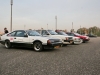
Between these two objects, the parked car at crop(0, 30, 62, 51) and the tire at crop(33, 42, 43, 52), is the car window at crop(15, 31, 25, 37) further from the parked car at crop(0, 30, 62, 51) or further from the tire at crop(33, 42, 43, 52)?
the tire at crop(33, 42, 43, 52)

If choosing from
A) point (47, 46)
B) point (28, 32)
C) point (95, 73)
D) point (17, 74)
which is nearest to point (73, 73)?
point (95, 73)

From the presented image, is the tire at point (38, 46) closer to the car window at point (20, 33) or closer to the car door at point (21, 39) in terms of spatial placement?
the car door at point (21, 39)

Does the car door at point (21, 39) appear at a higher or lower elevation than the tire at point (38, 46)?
higher

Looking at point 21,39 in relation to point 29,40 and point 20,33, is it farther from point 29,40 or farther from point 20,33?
point 29,40

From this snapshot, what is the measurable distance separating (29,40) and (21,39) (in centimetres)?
68

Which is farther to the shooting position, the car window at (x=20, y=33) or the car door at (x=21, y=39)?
the car window at (x=20, y=33)

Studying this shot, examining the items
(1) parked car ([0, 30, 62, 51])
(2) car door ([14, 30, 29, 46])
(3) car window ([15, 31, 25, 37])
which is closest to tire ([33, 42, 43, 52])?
(1) parked car ([0, 30, 62, 51])

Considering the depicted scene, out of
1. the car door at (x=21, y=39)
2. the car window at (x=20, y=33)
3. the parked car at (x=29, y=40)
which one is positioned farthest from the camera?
the car window at (x=20, y=33)

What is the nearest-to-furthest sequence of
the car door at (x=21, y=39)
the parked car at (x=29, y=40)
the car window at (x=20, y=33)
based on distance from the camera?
1. the parked car at (x=29, y=40)
2. the car door at (x=21, y=39)
3. the car window at (x=20, y=33)

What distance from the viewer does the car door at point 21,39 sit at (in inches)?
388

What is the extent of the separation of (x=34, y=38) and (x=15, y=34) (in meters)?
1.81

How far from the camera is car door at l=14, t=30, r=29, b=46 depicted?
388 inches

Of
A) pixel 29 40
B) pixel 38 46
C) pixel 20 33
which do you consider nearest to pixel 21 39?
pixel 20 33

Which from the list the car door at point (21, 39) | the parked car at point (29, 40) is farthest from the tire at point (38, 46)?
the car door at point (21, 39)
